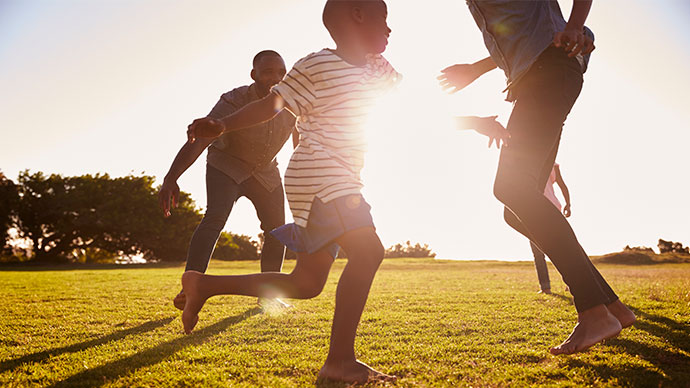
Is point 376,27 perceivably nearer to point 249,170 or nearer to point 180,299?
point 180,299

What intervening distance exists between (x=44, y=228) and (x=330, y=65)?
137 ft

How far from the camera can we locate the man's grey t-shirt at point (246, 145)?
457cm

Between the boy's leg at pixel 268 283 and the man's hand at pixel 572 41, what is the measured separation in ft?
5.77

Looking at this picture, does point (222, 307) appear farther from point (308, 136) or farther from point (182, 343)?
point (308, 136)

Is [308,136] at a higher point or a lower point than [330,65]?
lower

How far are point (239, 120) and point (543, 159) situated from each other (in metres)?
1.80

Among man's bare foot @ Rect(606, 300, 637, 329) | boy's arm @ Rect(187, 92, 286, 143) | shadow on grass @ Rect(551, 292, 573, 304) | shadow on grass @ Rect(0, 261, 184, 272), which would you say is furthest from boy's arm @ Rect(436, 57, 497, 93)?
shadow on grass @ Rect(0, 261, 184, 272)

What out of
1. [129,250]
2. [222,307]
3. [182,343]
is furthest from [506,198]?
[129,250]

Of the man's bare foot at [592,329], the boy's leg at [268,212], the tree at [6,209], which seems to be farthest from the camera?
the tree at [6,209]

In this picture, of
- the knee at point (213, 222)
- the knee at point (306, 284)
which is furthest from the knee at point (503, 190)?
the knee at point (213, 222)

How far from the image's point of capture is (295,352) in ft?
9.83

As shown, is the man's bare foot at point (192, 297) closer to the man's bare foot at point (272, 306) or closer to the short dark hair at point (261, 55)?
the man's bare foot at point (272, 306)

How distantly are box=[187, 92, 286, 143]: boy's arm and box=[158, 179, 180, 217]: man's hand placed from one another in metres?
0.98

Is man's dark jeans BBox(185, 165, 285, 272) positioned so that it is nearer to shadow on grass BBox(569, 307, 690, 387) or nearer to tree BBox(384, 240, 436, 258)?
shadow on grass BBox(569, 307, 690, 387)
